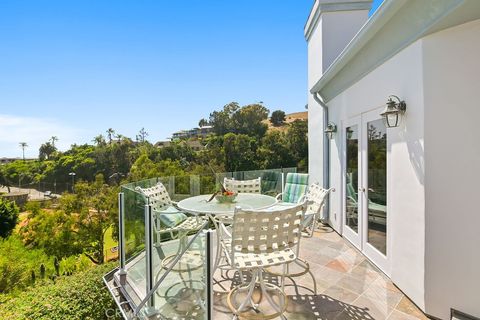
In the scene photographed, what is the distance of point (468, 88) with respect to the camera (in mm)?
2359

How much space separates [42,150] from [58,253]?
2135 inches

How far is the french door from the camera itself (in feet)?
11.5

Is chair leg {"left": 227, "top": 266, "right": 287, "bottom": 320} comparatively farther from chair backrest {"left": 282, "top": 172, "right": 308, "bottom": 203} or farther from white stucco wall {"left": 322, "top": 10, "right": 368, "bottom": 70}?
white stucco wall {"left": 322, "top": 10, "right": 368, "bottom": 70}

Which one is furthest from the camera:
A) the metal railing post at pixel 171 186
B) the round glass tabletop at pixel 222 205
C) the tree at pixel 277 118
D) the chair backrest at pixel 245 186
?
the tree at pixel 277 118

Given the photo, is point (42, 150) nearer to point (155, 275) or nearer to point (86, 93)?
point (86, 93)

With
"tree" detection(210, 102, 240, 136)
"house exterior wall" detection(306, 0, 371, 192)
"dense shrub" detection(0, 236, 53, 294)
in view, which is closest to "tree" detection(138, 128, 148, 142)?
"tree" detection(210, 102, 240, 136)

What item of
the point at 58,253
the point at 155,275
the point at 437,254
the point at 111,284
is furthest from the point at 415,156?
the point at 58,253

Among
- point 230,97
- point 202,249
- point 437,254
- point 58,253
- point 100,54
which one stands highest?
point 230,97

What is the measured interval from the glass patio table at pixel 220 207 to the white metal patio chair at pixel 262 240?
0.44m

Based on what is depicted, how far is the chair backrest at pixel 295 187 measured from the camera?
225 inches

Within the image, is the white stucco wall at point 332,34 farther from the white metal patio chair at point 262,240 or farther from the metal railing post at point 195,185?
the white metal patio chair at point 262,240

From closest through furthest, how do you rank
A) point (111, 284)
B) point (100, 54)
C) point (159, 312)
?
point (159, 312), point (111, 284), point (100, 54)

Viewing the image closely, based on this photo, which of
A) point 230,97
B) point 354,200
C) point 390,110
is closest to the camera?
point 390,110

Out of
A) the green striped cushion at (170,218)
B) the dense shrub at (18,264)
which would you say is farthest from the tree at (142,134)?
the green striped cushion at (170,218)
